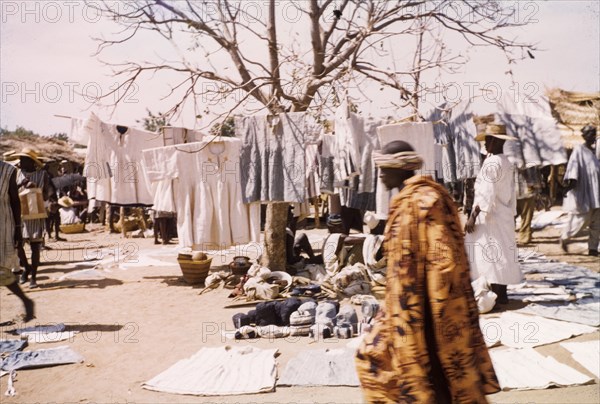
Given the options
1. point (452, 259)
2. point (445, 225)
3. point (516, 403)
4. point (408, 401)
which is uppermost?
point (445, 225)

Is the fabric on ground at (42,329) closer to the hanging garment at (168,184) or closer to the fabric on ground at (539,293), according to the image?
the hanging garment at (168,184)

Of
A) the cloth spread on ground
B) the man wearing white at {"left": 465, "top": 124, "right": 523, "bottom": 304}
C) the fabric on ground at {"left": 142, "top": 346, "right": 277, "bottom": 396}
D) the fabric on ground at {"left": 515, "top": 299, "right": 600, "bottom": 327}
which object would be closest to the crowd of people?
the fabric on ground at {"left": 142, "top": 346, "right": 277, "bottom": 396}

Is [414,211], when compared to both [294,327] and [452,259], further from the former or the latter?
[294,327]

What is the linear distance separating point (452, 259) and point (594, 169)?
25.8ft

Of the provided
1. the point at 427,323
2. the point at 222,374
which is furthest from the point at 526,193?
the point at 427,323

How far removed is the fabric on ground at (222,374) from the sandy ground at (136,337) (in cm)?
9

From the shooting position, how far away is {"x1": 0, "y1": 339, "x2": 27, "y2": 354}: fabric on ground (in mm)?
5168

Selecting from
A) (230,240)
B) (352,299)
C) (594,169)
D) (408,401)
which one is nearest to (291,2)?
(230,240)

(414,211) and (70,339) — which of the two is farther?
(70,339)

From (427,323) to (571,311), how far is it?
461 centimetres

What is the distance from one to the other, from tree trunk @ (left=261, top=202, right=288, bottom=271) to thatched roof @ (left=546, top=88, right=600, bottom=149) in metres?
8.62

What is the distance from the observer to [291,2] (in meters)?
8.23

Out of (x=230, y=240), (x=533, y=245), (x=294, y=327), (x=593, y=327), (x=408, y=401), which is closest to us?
(x=408, y=401)

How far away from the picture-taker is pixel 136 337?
5.68 metres
